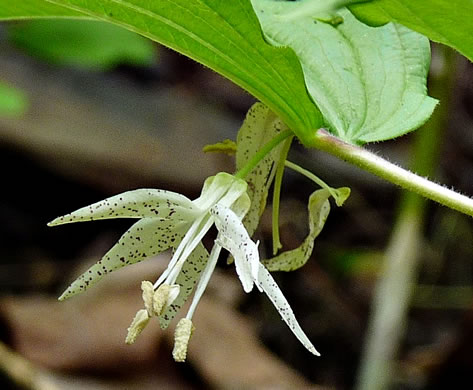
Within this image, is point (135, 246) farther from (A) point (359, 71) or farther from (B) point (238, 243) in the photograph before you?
(A) point (359, 71)

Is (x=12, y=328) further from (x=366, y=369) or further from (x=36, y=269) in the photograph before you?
(x=366, y=369)

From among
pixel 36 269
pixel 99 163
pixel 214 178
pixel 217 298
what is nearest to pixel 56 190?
pixel 99 163

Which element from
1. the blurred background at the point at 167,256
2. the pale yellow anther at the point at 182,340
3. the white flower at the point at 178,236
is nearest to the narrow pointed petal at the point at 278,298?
the white flower at the point at 178,236

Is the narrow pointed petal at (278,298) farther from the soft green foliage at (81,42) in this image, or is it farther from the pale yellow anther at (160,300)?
the soft green foliage at (81,42)

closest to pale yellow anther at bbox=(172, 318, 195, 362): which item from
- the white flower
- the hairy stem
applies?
the white flower

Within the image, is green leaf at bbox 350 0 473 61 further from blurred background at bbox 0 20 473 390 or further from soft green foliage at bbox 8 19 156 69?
soft green foliage at bbox 8 19 156 69

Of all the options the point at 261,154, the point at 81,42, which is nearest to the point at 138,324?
the point at 261,154
